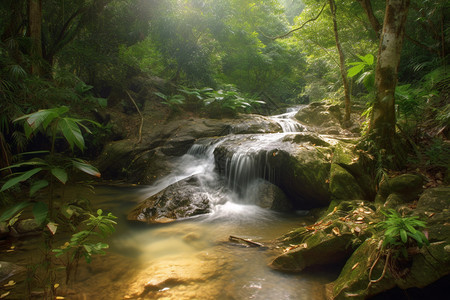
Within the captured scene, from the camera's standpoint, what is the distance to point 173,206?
4855mm

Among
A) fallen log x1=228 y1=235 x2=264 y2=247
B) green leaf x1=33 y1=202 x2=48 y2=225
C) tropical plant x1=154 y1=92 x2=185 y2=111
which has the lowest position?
fallen log x1=228 y1=235 x2=264 y2=247

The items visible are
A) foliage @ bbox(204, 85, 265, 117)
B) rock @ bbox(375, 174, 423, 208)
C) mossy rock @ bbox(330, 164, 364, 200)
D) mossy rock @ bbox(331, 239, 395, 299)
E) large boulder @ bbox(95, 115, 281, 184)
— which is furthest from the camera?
foliage @ bbox(204, 85, 265, 117)

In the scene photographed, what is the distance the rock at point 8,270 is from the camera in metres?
2.42

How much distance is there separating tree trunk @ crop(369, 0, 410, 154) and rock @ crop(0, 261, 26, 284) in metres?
5.20

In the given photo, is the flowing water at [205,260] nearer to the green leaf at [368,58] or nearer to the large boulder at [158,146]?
the large boulder at [158,146]

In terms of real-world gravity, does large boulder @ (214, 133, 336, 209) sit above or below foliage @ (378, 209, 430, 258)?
above

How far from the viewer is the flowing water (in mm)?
2367

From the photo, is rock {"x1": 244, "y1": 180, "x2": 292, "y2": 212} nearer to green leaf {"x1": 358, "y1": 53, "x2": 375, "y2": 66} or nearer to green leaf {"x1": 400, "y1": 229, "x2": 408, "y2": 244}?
green leaf {"x1": 358, "y1": 53, "x2": 375, "y2": 66}

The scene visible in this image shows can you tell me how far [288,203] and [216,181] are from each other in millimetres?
1971

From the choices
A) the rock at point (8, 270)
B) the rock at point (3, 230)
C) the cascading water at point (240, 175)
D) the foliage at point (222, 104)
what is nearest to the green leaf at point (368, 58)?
the cascading water at point (240, 175)

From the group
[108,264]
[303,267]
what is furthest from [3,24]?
[303,267]

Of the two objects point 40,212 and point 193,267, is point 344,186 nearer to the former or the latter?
point 193,267

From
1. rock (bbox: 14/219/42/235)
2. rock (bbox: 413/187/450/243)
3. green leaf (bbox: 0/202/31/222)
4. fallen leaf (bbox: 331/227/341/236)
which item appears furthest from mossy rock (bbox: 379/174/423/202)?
rock (bbox: 14/219/42/235)

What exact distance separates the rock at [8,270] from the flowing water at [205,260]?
651 millimetres
